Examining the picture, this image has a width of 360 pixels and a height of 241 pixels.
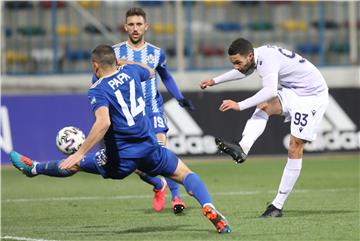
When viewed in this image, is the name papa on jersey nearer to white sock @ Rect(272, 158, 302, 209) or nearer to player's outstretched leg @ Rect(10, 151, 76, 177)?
player's outstretched leg @ Rect(10, 151, 76, 177)

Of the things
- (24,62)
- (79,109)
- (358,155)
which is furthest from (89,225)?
(24,62)

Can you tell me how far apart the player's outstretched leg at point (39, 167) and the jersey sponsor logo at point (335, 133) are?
35.6 feet

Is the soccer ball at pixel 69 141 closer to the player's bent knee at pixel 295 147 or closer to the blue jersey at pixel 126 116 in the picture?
the blue jersey at pixel 126 116

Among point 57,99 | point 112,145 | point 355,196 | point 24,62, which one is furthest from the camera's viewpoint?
point 24,62

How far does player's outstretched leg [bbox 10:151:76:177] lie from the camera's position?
10.2m

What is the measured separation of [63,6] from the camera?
2428 cm

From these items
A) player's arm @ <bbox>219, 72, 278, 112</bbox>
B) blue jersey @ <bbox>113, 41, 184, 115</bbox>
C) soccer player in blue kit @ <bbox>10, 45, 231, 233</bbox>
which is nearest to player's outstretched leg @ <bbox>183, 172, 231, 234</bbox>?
soccer player in blue kit @ <bbox>10, 45, 231, 233</bbox>

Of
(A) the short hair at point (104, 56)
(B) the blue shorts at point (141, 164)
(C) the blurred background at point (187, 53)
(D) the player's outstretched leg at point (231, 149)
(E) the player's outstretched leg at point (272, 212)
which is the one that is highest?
(A) the short hair at point (104, 56)

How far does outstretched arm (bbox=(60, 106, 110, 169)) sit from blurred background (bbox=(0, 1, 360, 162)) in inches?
417

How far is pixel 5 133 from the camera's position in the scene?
19.2 metres

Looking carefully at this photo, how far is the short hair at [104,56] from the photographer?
926cm

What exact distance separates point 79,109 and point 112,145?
34.7 ft

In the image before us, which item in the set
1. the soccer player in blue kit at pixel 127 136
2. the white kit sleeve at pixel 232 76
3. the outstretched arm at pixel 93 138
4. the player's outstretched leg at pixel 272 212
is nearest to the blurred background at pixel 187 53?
the white kit sleeve at pixel 232 76

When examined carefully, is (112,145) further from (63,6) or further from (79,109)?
(63,6)
